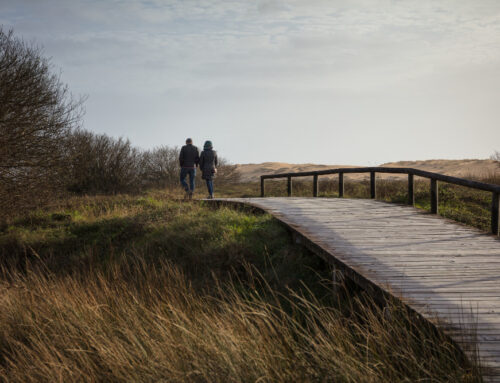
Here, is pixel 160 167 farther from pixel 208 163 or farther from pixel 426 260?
pixel 426 260

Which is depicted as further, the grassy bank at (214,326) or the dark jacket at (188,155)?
the dark jacket at (188,155)

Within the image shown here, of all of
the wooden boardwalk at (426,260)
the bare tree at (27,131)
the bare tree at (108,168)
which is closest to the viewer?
the wooden boardwalk at (426,260)

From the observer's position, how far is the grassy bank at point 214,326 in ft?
10.6

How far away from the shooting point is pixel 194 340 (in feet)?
11.9

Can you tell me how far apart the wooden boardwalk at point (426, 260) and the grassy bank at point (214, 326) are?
250mm

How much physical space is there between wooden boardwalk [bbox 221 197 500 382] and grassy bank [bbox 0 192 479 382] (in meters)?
0.25

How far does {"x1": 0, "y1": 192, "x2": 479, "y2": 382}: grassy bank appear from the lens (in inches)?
127

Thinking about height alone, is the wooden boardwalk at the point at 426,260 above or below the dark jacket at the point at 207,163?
below

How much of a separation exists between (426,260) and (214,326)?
2901mm

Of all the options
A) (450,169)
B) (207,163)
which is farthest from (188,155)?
(450,169)

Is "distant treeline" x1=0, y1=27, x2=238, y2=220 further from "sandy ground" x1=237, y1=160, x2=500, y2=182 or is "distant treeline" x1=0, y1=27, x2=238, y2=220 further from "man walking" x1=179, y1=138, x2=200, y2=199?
"sandy ground" x1=237, y1=160, x2=500, y2=182

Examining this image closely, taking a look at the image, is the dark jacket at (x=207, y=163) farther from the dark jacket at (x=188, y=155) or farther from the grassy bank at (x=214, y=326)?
the grassy bank at (x=214, y=326)

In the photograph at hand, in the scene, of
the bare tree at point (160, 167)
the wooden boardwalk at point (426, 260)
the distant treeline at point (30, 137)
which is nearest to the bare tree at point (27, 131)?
the distant treeline at point (30, 137)

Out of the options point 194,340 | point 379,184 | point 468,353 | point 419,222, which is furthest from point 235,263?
point 379,184
